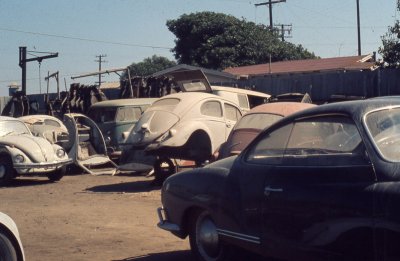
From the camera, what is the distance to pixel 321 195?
5.50 metres

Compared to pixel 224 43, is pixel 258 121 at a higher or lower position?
lower

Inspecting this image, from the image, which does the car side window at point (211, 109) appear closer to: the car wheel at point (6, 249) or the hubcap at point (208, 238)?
the hubcap at point (208, 238)

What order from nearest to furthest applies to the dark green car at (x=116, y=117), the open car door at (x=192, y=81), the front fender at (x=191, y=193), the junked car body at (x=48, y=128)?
the front fender at (x=191, y=193) < the open car door at (x=192, y=81) < the junked car body at (x=48, y=128) < the dark green car at (x=116, y=117)

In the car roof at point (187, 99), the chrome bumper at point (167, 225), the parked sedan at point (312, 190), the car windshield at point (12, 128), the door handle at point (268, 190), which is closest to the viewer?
the parked sedan at point (312, 190)

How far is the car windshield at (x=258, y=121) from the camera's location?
12.3 metres

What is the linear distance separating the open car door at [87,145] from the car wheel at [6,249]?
11.5 metres

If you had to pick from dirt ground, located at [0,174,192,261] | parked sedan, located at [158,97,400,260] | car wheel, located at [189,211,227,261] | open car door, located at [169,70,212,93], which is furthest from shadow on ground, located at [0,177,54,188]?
parked sedan, located at [158,97,400,260]

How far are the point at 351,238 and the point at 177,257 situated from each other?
10.1ft

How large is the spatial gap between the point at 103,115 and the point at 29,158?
465cm

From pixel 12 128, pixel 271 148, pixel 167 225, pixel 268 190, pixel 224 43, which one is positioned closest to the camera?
pixel 268 190

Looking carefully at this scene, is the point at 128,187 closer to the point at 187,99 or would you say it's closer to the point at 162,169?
the point at 162,169

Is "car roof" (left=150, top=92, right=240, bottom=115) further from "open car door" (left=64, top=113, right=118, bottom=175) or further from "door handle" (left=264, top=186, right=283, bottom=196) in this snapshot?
"door handle" (left=264, top=186, right=283, bottom=196)

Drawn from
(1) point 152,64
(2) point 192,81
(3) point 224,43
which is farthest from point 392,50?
(1) point 152,64

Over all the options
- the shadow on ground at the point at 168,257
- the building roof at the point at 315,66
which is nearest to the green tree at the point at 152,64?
the building roof at the point at 315,66
